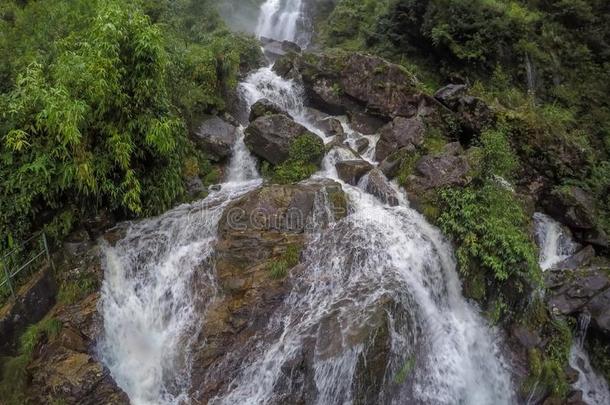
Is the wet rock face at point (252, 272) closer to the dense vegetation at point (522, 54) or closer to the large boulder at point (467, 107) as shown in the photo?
the large boulder at point (467, 107)

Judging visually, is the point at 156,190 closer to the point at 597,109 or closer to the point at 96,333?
the point at 96,333

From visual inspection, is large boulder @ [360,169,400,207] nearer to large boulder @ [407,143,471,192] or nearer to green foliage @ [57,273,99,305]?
large boulder @ [407,143,471,192]

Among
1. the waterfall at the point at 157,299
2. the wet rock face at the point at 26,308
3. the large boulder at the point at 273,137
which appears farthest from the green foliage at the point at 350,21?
the wet rock face at the point at 26,308

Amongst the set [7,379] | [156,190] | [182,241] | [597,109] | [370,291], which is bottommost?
[7,379]

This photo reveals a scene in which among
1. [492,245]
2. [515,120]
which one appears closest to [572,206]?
[515,120]

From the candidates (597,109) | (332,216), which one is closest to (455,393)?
(332,216)

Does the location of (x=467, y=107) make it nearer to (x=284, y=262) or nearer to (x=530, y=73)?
(x=530, y=73)
